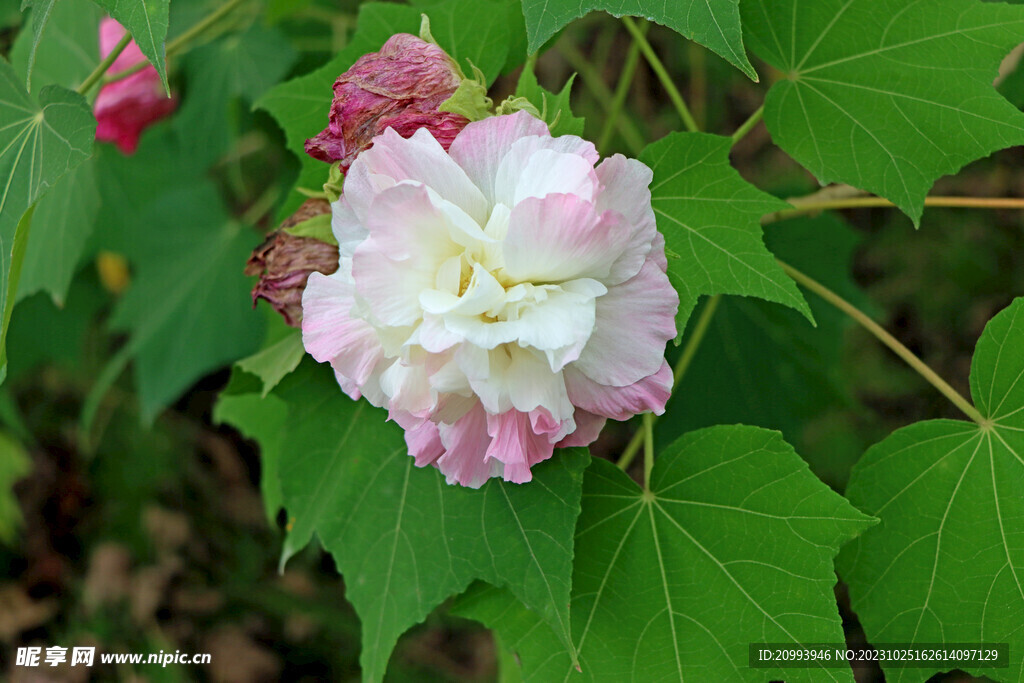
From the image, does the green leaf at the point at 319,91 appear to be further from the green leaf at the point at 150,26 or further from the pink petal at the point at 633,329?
the pink petal at the point at 633,329

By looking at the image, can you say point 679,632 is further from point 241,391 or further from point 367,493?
point 241,391

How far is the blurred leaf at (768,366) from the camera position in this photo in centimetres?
139

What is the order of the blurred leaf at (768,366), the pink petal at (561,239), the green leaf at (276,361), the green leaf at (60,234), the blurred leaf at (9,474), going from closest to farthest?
the pink petal at (561,239) < the green leaf at (276,361) < the green leaf at (60,234) < the blurred leaf at (768,366) < the blurred leaf at (9,474)

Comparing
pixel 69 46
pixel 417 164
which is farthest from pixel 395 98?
pixel 69 46

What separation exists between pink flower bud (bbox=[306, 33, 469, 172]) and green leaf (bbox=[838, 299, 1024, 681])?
A: 57 cm

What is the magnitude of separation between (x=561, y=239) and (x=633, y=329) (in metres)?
0.10

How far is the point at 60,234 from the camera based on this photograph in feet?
4.00

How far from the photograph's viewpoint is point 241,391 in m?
0.96

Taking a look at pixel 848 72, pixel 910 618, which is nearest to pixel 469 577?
pixel 910 618

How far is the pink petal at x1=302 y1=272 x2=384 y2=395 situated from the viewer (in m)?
0.66

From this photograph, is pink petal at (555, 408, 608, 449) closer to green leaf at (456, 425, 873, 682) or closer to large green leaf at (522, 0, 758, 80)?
green leaf at (456, 425, 873, 682)

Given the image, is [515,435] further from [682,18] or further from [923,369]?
[923,369]

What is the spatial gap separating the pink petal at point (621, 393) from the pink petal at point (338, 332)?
167 millimetres

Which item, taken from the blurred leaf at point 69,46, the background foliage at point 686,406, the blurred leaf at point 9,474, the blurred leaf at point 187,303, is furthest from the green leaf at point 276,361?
the blurred leaf at point 9,474
